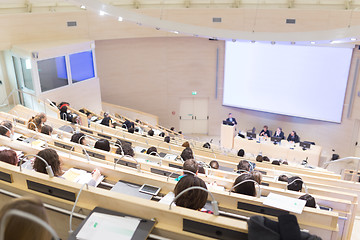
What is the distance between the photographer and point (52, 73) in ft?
38.6

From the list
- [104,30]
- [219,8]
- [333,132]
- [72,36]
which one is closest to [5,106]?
[72,36]

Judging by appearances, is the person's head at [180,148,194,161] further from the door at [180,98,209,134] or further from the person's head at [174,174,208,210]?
the door at [180,98,209,134]

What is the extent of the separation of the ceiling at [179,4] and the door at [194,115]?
4850 mm

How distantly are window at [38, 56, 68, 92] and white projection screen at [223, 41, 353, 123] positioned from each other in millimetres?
7695

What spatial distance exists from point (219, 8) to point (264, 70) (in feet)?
11.6

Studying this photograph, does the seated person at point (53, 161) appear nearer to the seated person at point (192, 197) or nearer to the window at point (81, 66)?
the seated person at point (192, 197)

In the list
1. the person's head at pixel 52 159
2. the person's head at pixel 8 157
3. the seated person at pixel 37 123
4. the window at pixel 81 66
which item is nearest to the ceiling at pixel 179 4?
the window at pixel 81 66

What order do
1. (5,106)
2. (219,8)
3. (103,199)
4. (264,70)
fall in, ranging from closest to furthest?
1. (103,199)
2. (5,106)
3. (219,8)
4. (264,70)

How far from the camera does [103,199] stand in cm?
320

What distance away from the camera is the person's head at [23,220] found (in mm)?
1984

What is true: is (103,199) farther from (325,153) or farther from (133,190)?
(325,153)

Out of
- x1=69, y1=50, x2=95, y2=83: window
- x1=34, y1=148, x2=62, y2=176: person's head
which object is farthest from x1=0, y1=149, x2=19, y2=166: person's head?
x1=69, y1=50, x2=95, y2=83: window

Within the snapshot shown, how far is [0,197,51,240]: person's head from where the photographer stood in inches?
78.1

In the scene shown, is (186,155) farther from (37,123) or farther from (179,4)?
(179,4)
